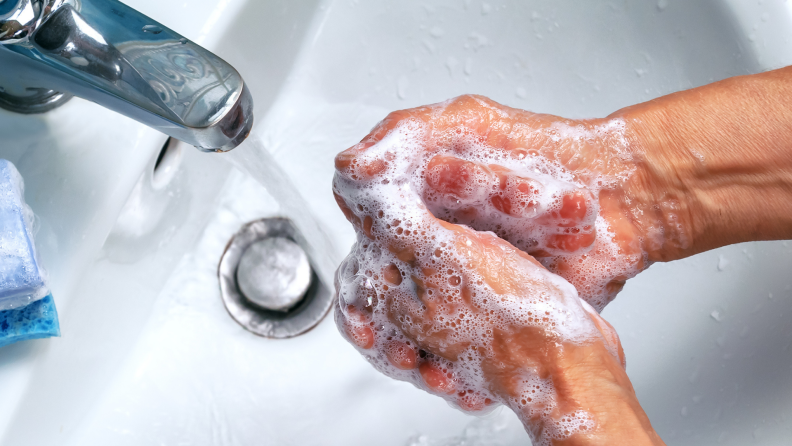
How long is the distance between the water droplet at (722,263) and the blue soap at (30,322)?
0.61 m

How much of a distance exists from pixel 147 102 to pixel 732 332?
57 cm

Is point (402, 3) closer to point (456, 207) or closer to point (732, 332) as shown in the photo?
point (456, 207)

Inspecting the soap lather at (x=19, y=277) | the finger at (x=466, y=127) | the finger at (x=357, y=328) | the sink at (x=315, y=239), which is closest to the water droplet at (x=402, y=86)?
the sink at (x=315, y=239)

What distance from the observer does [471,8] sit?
0.65 meters

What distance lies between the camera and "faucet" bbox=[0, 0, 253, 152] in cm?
33

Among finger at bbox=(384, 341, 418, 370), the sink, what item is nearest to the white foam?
finger at bbox=(384, 341, 418, 370)

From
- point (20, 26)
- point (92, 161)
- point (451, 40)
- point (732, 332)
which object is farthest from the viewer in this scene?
point (451, 40)

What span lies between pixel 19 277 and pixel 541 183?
0.40 meters

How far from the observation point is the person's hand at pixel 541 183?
48 centimetres

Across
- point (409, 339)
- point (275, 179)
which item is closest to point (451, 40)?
point (275, 179)

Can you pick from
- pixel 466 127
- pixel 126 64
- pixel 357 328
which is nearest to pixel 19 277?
pixel 126 64

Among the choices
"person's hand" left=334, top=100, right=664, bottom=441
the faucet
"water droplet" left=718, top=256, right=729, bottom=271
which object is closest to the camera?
the faucet

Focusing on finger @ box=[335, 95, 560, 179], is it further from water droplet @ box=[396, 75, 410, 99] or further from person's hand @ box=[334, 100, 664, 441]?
water droplet @ box=[396, 75, 410, 99]

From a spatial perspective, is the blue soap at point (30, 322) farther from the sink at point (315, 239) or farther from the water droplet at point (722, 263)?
the water droplet at point (722, 263)
